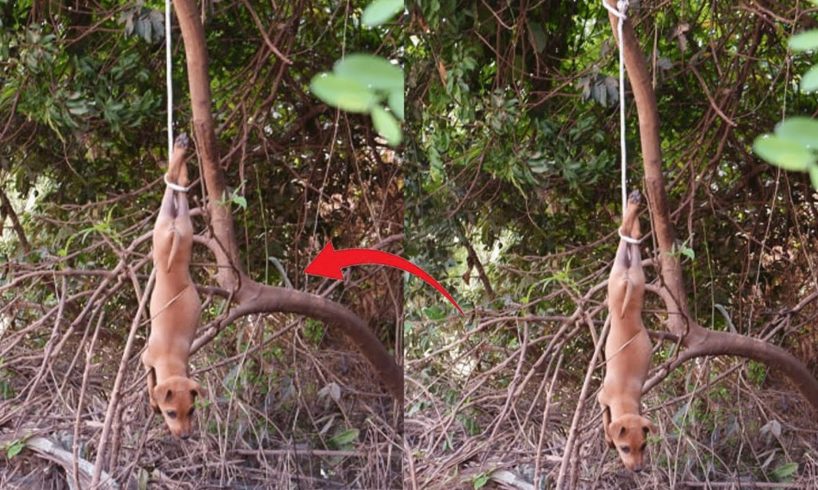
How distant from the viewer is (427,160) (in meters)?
2.15

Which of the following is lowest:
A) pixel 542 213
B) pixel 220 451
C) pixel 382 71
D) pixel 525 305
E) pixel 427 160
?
pixel 382 71

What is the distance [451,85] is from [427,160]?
0.56 ft

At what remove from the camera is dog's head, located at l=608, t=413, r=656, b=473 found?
65.2 inches

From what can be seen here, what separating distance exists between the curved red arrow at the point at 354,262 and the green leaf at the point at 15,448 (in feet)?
2.11

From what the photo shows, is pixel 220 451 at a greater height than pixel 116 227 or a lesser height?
lesser

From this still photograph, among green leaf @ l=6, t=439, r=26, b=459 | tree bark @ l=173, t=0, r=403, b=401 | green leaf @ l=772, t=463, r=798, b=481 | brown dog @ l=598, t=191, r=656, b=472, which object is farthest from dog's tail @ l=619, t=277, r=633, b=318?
green leaf @ l=6, t=439, r=26, b=459

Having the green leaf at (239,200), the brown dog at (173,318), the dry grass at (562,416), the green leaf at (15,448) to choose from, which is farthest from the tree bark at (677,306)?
the green leaf at (15,448)

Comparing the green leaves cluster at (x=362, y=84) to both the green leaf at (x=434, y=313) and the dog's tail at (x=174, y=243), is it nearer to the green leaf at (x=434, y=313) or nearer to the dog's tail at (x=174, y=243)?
the dog's tail at (x=174, y=243)

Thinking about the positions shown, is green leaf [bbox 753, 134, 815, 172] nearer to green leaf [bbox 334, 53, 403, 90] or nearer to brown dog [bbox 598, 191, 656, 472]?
green leaf [bbox 334, 53, 403, 90]

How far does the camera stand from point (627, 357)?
1.64 m

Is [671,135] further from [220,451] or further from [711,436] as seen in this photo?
[220,451]

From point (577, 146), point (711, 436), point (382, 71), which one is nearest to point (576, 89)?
point (577, 146)

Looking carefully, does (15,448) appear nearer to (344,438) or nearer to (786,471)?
(344,438)

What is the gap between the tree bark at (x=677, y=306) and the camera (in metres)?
1.86
